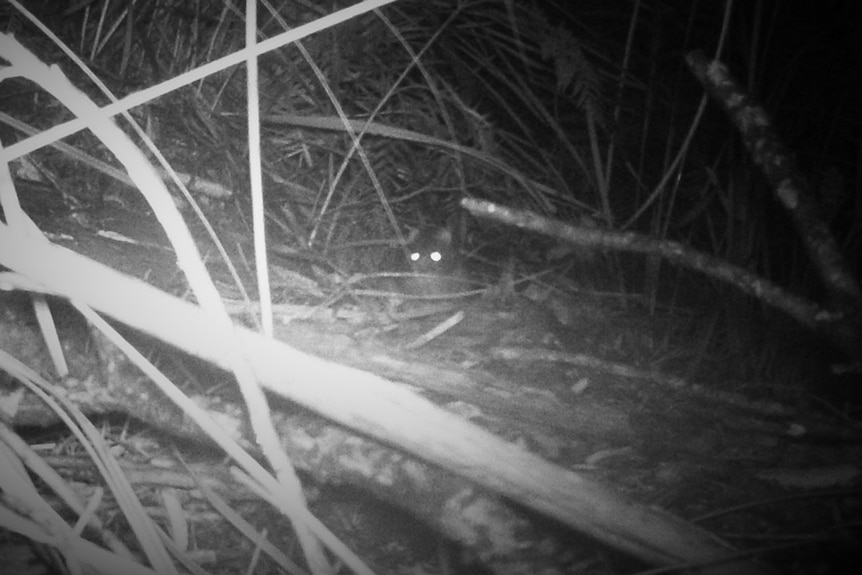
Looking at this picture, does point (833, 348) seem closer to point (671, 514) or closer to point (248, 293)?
point (671, 514)

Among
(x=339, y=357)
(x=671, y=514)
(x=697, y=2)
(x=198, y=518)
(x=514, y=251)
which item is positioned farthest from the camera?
(x=514, y=251)

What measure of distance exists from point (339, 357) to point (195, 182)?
0.62 m

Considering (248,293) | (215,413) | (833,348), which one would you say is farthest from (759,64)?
(215,413)

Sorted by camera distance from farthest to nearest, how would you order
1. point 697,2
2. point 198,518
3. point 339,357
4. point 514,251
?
point 514,251
point 697,2
point 339,357
point 198,518

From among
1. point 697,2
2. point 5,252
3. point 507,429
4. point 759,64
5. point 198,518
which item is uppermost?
point 697,2

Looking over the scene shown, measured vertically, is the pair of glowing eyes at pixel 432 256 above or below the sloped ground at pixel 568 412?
above

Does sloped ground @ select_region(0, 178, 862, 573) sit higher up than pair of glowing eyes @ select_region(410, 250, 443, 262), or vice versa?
pair of glowing eyes @ select_region(410, 250, 443, 262)

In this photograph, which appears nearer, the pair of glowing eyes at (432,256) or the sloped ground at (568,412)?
the sloped ground at (568,412)

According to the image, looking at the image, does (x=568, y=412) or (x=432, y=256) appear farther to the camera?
(x=432, y=256)

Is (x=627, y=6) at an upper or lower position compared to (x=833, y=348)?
upper

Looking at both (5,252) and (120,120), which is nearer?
(5,252)

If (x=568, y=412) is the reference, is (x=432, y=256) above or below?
above

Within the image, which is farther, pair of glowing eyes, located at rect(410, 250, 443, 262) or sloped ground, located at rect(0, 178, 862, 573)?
pair of glowing eyes, located at rect(410, 250, 443, 262)

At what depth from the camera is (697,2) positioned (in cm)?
129
